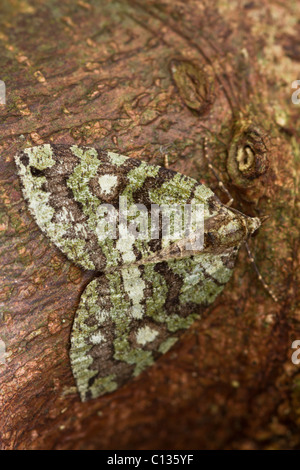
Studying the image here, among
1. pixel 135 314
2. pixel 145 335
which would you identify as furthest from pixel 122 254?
pixel 145 335

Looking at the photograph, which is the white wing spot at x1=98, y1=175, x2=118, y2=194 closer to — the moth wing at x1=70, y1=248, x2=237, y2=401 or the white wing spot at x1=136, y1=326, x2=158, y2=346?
the moth wing at x1=70, y1=248, x2=237, y2=401

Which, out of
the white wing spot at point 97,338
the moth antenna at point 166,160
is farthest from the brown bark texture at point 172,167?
the white wing spot at point 97,338

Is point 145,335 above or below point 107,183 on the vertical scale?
below

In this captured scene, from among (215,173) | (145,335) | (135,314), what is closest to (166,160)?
(215,173)

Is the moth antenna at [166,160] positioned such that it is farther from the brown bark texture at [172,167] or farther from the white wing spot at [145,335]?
the white wing spot at [145,335]

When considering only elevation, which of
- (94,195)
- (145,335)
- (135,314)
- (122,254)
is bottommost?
(145,335)

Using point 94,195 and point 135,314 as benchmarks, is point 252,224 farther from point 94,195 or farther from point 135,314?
point 94,195

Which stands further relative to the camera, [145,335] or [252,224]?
[252,224]
